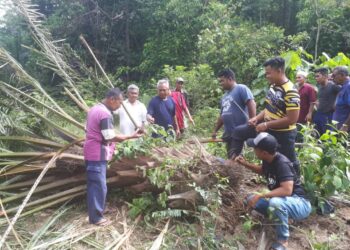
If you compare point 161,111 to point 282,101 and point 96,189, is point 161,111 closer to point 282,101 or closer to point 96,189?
point 96,189

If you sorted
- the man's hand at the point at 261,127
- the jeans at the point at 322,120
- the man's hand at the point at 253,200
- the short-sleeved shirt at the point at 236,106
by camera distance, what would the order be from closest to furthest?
the man's hand at the point at 253,200
the man's hand at the point at 261,127
the short-sleeved shirt at the point at 236,106
the jeans at the point at 322,120

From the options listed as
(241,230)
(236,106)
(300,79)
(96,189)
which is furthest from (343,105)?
(96,189)

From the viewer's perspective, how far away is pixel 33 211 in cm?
412

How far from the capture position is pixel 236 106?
4367 mm

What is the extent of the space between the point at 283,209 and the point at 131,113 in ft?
9.19

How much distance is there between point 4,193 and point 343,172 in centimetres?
363

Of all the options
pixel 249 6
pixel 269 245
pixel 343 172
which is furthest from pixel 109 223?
pixel 249 6

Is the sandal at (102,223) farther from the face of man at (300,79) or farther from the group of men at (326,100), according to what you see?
the face of man at (300,79)

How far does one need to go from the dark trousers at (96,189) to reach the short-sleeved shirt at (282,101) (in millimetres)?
1756

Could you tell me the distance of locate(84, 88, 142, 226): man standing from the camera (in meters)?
3.98

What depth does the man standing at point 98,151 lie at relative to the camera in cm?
398

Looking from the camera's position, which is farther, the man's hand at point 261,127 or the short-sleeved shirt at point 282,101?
the man's hand at point 261,127

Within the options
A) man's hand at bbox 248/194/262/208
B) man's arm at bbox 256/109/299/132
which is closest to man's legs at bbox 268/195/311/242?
man's hand at bbox 248/194/262/208

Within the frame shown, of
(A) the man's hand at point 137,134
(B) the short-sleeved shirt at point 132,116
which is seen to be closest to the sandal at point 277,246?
(A) the man's hand at point 137,134
